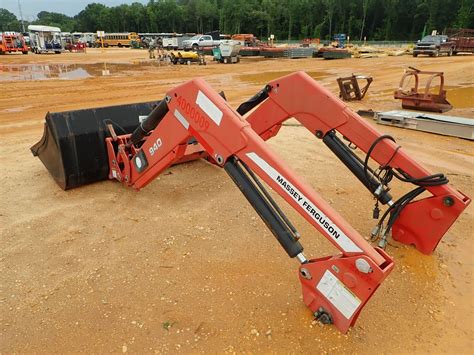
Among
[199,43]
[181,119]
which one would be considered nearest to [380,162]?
[181,119]

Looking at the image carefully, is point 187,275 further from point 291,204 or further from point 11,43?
point 11,43

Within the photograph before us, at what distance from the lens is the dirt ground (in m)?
2.58

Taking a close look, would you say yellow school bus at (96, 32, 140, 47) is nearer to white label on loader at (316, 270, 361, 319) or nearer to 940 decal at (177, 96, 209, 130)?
940 decal at (177, 96, 209, 130)

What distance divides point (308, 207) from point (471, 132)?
23.0 ft

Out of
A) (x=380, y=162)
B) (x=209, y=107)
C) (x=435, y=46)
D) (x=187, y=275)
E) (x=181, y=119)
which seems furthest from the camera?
(x=435, y=46)

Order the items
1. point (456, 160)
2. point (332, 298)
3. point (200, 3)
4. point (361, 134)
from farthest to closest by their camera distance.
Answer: point (200, 3), point (456, 160), point (361, 134), point (332, 298)

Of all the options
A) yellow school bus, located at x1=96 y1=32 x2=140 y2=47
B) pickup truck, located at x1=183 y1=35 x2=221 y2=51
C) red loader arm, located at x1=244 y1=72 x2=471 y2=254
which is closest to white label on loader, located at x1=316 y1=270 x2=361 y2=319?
red loader arm, located at x1=244 y1=72 x2=471 y2=254

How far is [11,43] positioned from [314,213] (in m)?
41.4

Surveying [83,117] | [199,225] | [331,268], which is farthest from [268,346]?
[83,117]

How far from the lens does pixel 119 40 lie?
5853 cm

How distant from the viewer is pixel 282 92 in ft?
11.8

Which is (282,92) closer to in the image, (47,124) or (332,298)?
(332,298)

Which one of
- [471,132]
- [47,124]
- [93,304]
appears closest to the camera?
[93,304]

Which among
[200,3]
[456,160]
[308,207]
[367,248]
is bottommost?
[456,160]
